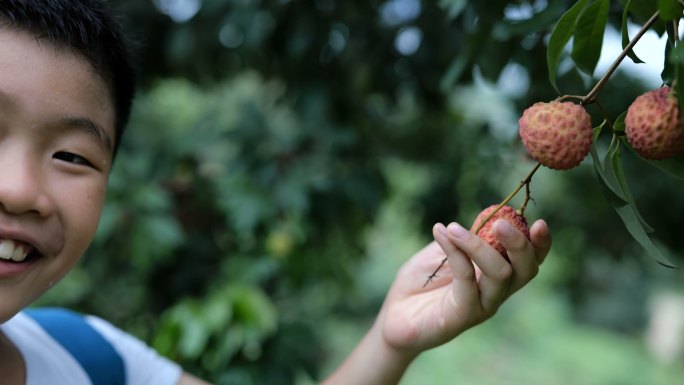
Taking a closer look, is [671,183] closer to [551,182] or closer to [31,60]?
[551,182]

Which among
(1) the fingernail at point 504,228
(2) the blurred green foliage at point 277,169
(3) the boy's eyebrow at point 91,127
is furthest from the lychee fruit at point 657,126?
(2) the blurred green foliage at point 277,169

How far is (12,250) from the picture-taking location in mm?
652

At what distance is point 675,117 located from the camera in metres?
0.48

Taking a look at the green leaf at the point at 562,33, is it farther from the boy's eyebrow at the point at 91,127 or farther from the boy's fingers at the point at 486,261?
the boy's eyebrow at the point at 91,127

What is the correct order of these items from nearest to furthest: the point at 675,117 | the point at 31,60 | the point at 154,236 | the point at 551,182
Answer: the point at 675,117 → the point at 31,60 → the point at 154,236 → the point at 551,182

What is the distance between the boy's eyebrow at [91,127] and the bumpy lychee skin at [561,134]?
1.29 feet

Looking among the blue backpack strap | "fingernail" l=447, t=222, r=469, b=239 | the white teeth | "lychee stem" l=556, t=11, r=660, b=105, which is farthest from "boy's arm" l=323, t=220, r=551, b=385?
the white teeth

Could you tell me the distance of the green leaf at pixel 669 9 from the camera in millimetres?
459

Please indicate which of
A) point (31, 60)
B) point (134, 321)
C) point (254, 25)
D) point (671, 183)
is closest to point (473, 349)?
point (671, 183)

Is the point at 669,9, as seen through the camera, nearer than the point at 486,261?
Yes

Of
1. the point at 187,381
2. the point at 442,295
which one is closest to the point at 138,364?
the point at 187,381

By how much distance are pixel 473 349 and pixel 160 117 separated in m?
3.64

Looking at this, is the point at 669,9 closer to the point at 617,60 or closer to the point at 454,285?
the point at 617,60

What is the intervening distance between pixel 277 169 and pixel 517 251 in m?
0.95
